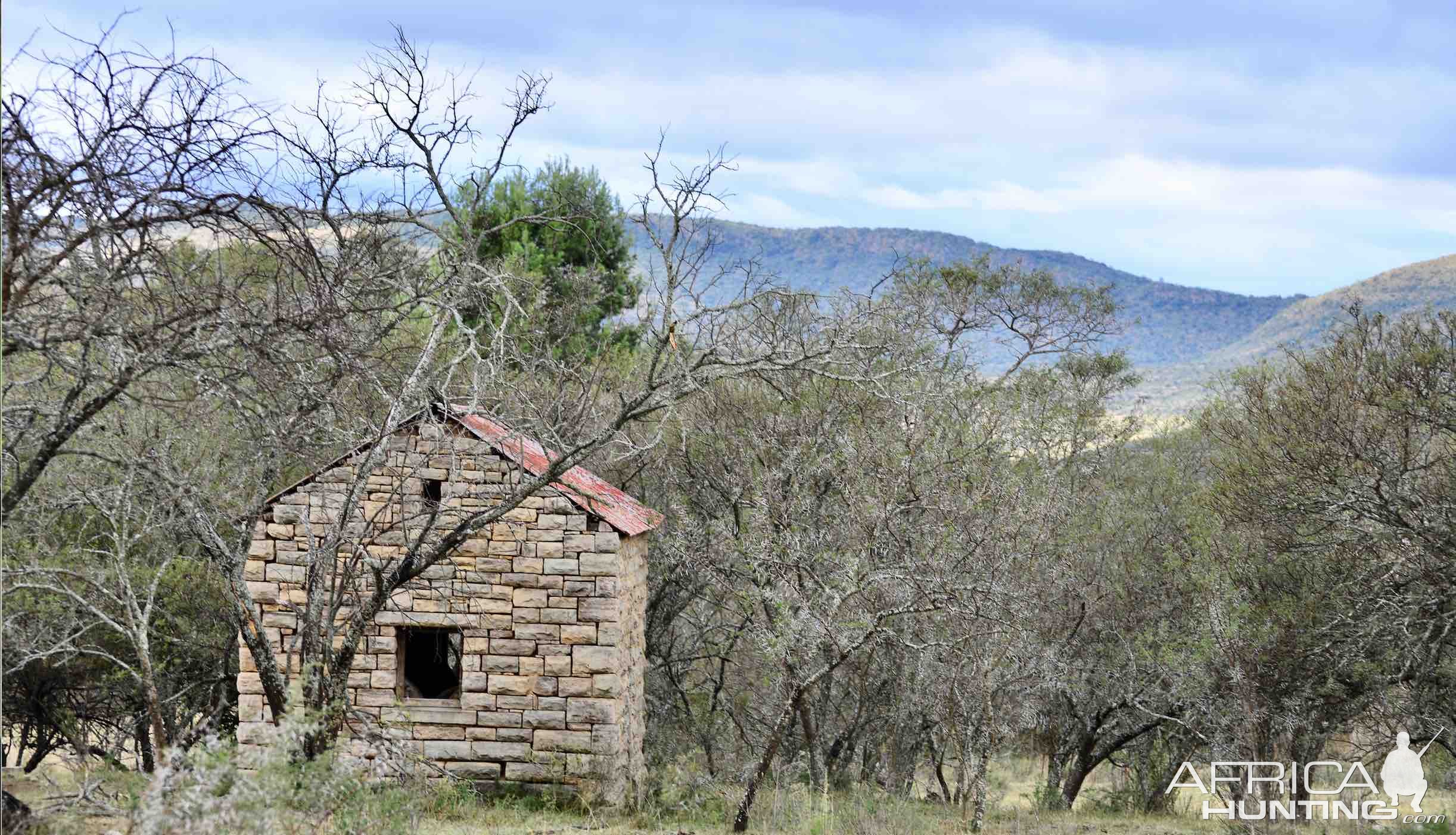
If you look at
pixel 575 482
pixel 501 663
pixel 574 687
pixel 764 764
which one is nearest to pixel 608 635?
pixel 574 687

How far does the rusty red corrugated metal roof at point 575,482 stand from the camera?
10453mm

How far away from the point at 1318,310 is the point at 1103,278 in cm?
2603

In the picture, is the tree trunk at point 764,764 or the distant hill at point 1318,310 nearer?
the tree trunk at point 764,764

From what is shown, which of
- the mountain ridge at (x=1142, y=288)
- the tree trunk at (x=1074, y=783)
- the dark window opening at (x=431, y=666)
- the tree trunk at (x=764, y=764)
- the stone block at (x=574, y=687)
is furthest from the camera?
the mountain ridge at (x=1142, y=288)

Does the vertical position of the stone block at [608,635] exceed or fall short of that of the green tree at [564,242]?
it falls short

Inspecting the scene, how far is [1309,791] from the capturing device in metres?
12.9

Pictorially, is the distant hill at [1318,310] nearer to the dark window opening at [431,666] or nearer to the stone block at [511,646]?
the dark window opening at [431,666]

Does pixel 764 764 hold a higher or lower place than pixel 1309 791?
higher

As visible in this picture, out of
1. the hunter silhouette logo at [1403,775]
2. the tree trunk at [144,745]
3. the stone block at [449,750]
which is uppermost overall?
the stone block at [449,750]

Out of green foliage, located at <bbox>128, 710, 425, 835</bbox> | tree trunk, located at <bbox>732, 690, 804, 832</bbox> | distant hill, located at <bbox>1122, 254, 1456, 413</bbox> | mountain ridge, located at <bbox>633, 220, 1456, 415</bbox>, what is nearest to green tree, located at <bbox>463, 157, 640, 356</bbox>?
tree trunk, located at <bbox>732, 690, 804, 832</bbox>

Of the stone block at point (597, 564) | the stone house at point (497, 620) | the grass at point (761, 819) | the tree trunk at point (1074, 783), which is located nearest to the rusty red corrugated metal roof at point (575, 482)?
the stone house at point (497, 620)

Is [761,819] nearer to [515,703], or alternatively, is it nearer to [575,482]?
[515,703]

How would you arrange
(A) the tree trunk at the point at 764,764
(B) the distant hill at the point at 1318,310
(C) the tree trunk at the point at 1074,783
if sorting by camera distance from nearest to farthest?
(A) the tree trunk at the point at 764,764
(C) the tree trunk at the point at 1074,783
(B) the distant hill at the point at 1318,310

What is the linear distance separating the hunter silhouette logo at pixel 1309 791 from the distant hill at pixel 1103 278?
95.1 m
